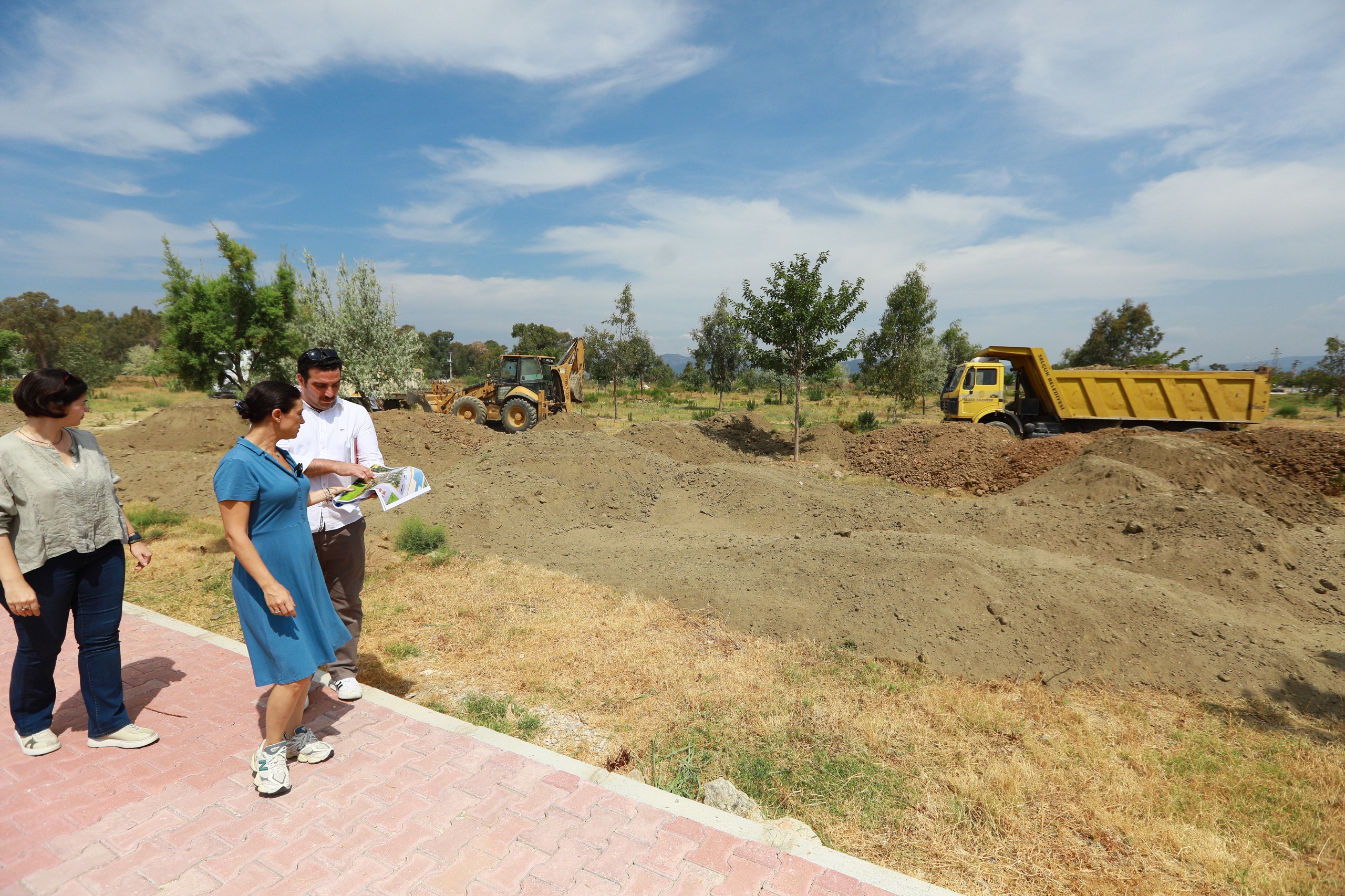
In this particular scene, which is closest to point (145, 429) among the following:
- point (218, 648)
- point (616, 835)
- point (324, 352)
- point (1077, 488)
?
point (218, 648)

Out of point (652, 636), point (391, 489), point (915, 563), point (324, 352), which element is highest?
point (324, 352)

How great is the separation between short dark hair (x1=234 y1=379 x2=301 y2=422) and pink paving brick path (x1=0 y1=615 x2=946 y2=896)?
1.74 meters

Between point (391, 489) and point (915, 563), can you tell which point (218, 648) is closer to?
point (391, 489)

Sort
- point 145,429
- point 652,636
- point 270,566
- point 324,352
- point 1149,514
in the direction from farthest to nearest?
point 145,429
point 1149,514
point 652,636
point 324,352
point 270,566

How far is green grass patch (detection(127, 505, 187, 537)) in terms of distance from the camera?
805 cm

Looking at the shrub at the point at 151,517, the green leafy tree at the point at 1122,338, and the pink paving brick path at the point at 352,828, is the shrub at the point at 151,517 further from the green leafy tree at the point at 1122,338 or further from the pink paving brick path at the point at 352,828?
the green leafy tree at the point at 1122,338

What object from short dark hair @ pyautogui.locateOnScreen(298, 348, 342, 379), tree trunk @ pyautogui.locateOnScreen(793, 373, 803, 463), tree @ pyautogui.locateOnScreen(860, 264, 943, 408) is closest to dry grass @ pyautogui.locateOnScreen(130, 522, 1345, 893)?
short dark hair @ pyautogui.locateOnScreen(298, 348, 342, 379)

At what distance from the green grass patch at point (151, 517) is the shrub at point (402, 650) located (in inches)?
213

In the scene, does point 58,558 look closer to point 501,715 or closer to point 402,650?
point 402,650


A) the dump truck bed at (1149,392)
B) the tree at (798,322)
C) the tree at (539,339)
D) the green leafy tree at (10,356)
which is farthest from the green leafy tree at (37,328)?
the dump truck bed at (1149,392)

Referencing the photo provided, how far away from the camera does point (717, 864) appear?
2404mm

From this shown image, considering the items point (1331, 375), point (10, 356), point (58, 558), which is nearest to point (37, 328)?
point (10, 356)

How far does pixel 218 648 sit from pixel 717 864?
3.92 metres

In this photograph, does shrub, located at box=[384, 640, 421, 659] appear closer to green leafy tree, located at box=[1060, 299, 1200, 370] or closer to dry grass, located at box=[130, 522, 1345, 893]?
dry grass, located at box=[130, 522, 1345, 893]
